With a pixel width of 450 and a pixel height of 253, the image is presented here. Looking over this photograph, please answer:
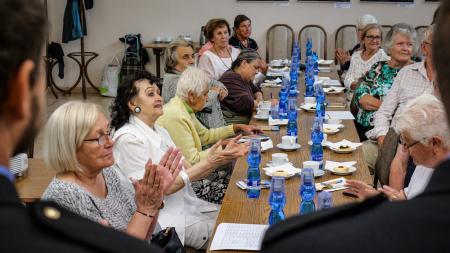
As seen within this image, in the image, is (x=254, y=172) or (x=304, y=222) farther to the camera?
(x=254, y=172)

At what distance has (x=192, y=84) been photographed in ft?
13.8

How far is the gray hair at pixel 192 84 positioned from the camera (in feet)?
13.8

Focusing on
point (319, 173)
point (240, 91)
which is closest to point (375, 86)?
point (240, 91)

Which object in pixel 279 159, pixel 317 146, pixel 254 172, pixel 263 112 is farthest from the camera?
pixel 263 112

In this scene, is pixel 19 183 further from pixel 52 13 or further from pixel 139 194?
pixel 52 13

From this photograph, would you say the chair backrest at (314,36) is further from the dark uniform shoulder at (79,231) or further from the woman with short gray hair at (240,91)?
the dark uniform shoulder at (79,231)

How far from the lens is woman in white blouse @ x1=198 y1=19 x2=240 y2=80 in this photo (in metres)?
6.82

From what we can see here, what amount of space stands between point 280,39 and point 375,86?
5058 millimetres

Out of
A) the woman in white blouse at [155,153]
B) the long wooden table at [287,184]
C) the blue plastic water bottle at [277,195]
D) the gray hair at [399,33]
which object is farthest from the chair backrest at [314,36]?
the blue plastic water bottle at [277,195]

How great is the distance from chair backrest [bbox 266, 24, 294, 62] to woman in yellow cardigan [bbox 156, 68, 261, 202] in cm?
568

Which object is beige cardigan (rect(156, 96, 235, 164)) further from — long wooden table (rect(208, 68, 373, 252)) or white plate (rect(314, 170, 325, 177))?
white plate (rect(314, 170, 325, 177))

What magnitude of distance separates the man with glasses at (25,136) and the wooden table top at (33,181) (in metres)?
2.38

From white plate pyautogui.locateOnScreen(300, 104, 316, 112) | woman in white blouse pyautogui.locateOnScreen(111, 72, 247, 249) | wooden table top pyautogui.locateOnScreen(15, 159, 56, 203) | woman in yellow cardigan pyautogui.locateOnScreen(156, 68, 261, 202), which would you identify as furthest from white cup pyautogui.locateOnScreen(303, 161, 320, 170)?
white plate pyautogui.locateOnScreen(300, 104, 316, 112)

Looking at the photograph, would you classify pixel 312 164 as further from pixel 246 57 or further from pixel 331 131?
pixel 246 57
